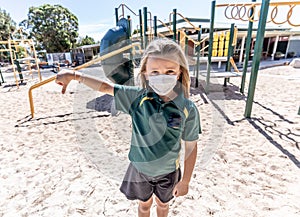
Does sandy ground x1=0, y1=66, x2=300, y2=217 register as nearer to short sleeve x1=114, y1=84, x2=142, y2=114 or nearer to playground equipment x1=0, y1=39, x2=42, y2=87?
short sleeve x1=114, y1=84, x2=142, y2=114

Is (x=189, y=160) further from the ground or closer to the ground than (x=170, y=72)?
closer to the ground

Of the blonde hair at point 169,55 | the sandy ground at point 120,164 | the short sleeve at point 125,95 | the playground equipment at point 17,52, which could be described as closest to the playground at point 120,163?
the sandy ground at point 120,164

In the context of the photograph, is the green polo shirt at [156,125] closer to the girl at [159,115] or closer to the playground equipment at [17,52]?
the girl at [159,115]

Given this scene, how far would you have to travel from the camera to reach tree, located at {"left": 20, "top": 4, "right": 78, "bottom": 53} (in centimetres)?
2547

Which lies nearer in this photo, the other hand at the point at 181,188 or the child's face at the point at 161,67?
the child's face at the point at 161,67

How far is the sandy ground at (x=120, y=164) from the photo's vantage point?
1.78 m

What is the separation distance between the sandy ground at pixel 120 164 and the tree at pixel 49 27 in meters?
25.4

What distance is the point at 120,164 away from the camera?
250cm

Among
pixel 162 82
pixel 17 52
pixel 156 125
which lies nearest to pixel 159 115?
pixel 156 125

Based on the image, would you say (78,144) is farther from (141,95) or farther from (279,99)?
(279,99)

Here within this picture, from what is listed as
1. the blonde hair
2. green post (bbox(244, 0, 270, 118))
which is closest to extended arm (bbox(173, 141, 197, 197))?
the blonde hair

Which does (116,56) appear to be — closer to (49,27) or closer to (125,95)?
(125,95)

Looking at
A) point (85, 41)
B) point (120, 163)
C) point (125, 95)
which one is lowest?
point (120, 163)

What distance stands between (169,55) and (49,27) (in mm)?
30515
